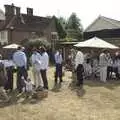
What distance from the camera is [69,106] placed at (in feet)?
43.5

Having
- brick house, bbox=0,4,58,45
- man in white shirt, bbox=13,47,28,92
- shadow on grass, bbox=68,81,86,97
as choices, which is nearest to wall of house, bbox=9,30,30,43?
brick house, bbox=0,4,58,45

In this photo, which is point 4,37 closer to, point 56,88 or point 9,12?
point 9,12

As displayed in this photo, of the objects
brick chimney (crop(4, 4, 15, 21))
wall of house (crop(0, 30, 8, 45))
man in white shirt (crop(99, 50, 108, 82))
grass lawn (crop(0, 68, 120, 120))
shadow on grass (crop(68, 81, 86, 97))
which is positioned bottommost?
grass lawn (crop(0, 68, 120, 120))

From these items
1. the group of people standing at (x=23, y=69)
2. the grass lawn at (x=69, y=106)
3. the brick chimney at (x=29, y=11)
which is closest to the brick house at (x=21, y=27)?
the brick chimney at (x=29, y=11)

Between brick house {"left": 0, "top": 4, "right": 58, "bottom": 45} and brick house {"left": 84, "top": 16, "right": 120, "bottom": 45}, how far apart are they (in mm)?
6977

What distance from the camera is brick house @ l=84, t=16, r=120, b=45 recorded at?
3569cm

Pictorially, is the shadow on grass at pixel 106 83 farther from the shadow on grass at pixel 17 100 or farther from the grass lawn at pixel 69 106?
the shadow on grass at pixel 17 100

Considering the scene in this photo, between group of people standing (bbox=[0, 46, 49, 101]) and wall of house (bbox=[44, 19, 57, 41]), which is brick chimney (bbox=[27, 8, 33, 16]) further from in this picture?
group of people standing (bbox=[0, 46, 49, 101])

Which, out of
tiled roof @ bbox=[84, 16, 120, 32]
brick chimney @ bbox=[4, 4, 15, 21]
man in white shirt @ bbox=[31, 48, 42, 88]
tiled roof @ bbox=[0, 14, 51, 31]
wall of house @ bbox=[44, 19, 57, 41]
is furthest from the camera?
wall of house @ bbox=[44, 19, 57, 41]

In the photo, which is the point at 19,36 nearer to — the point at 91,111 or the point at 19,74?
the point at 19,74

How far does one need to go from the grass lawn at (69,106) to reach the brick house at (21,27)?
98.8 ft

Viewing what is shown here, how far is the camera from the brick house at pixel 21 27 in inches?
1809

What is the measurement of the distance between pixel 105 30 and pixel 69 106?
25260mm

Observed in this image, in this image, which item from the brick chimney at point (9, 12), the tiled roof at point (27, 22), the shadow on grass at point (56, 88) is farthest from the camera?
the brick chimney at point (9, 12)
